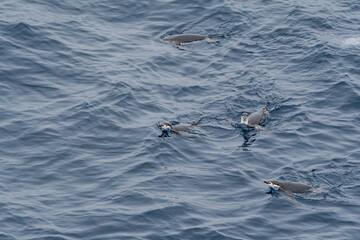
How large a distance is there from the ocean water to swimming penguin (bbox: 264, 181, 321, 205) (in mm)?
282

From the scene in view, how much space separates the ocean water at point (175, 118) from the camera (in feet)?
81.7

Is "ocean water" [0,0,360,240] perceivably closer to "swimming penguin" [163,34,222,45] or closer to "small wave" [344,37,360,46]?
"small wave" [344,37,360,46]

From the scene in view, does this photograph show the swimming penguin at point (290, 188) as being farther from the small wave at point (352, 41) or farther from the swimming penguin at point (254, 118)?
the small wave at point (352, 41)

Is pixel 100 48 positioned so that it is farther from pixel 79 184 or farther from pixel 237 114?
pixel 79 184

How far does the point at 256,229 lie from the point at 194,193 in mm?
3236

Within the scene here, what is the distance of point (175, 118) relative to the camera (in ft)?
105

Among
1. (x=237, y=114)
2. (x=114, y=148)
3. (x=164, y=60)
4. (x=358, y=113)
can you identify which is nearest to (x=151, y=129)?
(x=114, y=148)

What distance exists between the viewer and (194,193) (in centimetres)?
2644

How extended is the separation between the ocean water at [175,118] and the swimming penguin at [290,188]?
0.28 m

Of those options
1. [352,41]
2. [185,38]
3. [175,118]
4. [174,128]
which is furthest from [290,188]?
[352,41]

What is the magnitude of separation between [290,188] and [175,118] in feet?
25.5

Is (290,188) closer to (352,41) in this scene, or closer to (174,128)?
(174,128)

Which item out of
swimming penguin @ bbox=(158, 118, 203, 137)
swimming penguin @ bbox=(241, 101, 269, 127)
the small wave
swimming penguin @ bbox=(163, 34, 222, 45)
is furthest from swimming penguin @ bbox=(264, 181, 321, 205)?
the small wave

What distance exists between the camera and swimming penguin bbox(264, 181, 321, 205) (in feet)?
86.2
